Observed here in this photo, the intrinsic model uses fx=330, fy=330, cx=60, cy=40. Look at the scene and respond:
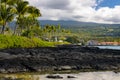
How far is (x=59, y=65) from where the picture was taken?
43906mm

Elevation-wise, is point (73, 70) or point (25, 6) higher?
point (25, 6)

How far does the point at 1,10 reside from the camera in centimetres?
10094

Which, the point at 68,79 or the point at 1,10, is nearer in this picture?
the point at 68,79

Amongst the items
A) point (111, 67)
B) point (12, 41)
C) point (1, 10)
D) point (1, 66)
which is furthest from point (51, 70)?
point (1, 10)

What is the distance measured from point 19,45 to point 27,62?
57.2 meters

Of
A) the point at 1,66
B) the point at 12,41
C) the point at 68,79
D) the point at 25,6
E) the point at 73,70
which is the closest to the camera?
the point at 68,79

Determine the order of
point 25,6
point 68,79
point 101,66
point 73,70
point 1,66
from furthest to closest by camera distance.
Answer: point 25,6 → point 101,66 → point 73,70 → point 1,66 → point 68,79

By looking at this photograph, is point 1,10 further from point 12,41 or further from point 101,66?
point 101,66

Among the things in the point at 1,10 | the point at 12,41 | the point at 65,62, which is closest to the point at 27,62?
the point at 65,62

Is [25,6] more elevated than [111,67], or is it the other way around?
[25,6]

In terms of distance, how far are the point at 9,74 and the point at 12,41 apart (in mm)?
58559

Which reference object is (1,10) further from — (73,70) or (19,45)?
(73,70)

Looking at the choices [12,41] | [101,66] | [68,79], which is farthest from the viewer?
[12,41]

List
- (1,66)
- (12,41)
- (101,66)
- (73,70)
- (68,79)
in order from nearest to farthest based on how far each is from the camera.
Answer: (68,79), (1,66), (73,70), (101,66), (12,41)
